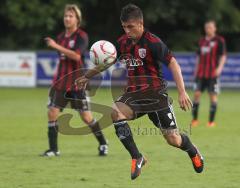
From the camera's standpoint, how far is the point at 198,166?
29.2 feet

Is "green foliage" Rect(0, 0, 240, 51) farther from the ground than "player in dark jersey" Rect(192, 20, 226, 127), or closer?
closer

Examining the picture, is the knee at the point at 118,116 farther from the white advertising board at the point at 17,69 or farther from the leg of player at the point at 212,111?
the white advertising board at the point at 17,69

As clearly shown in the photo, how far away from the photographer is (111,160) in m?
10.7

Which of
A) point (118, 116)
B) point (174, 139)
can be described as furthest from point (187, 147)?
point (118, 116)

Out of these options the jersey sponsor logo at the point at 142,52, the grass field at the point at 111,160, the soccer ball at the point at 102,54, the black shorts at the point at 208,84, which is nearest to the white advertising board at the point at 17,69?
the grass field at the point at 111,160

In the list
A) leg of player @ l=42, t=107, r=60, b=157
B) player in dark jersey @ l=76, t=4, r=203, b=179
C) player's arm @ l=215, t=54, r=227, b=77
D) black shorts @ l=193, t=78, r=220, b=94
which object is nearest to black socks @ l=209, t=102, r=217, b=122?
black shorts @ l=193, t=78, r=220, b=94

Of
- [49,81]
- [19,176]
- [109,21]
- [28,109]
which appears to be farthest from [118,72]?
[19,176]

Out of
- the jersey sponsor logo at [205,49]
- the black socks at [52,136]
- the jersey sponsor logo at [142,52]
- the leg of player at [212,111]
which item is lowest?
the leg of player at [212,111]

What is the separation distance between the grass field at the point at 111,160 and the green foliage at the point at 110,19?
15938 millimetres

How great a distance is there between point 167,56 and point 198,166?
4.98ft

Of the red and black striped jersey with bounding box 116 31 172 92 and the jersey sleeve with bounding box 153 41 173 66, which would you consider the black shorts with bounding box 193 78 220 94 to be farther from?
the jersey sleeve with bounding box 153 41 173 66

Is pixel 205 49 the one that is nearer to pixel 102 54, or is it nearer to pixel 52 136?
pixel 52 136

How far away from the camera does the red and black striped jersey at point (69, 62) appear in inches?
444

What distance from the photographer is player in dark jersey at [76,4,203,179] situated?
839 centimetres
